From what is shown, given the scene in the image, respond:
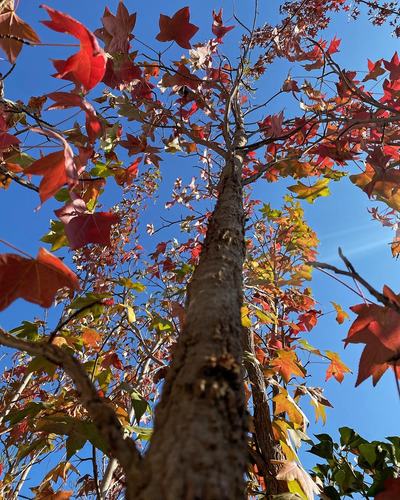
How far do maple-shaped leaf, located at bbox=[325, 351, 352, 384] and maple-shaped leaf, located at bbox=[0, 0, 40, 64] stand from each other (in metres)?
2.41

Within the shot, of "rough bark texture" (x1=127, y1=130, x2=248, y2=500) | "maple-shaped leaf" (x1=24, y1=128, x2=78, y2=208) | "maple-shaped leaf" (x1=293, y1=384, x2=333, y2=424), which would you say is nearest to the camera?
"rough bark texture" (x1=127, y1=130, x2=248, y2=500)

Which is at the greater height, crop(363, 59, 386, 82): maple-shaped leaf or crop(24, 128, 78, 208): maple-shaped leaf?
crop(363, 59, 386, 82): maple-shaped leaf

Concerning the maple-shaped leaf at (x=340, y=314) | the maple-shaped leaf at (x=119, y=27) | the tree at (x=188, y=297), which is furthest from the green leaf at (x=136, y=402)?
the maple-shaped leaf at (x=340, y=314)

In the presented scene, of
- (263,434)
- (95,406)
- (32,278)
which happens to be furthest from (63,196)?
(263,434)

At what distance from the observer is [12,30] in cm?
136

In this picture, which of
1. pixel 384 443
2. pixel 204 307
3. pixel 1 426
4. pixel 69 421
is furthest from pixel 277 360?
pixel 1 426

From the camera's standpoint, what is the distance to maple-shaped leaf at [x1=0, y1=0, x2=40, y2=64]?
1292mm

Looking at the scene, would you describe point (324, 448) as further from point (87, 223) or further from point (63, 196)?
point (63, 196)

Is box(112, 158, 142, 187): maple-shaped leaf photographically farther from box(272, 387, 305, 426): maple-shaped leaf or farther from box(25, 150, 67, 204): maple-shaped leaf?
box(272, 387, 305, 426): maple-shaped leaf

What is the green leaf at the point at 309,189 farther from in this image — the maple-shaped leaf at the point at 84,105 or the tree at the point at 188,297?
the maple-shaped leaf at the point at 84,105

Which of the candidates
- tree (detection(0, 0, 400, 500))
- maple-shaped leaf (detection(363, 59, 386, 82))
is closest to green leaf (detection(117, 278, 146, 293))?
tree (detection(0, 0, 400, 500))

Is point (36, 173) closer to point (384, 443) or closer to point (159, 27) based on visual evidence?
point (159, 27)

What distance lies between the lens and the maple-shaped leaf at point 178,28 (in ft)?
5.82

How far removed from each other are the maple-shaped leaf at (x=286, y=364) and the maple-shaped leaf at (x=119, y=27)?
2018 mm
